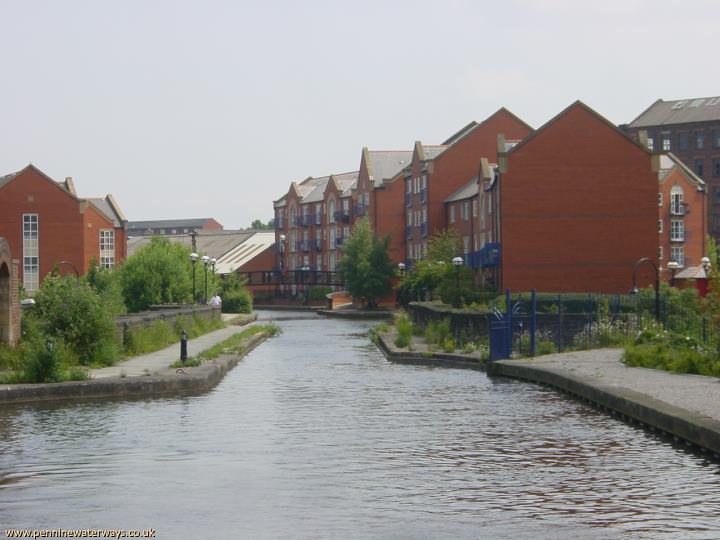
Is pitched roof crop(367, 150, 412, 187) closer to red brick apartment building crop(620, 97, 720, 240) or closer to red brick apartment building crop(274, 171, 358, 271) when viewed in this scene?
red brick apartment building crop(274, 171, 358, 271)

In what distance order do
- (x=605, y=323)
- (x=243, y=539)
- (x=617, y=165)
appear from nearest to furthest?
(x=243, y=539), (x=605, y=323), (x=617, y=165)

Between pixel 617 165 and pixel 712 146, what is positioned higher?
pixel 712 146

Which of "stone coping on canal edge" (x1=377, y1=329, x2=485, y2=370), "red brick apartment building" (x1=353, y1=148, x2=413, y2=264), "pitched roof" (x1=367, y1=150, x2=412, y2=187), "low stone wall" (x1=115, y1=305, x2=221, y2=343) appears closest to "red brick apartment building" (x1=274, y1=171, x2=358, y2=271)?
"pitched roof" (x1=367, y1=150, x2=412, y2=187)

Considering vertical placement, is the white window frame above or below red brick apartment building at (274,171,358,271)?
below

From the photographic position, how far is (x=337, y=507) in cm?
1261

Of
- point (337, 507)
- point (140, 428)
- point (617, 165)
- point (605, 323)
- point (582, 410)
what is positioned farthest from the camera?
point (617, 165)

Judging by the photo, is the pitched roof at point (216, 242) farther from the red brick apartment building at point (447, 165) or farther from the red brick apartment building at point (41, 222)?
the red brick apartment building at point (447, 165)

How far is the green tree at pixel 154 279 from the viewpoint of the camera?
67375mm

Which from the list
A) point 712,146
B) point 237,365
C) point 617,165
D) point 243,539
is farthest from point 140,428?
point 712,146

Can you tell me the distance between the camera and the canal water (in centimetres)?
1180

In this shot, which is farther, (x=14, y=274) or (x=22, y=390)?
(x=14, y=274)

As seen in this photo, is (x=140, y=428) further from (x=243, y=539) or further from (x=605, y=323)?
(x=605, y=323)

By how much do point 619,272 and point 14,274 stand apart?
39.2m

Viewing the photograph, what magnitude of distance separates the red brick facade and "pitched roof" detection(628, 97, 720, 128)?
64.0 meters
